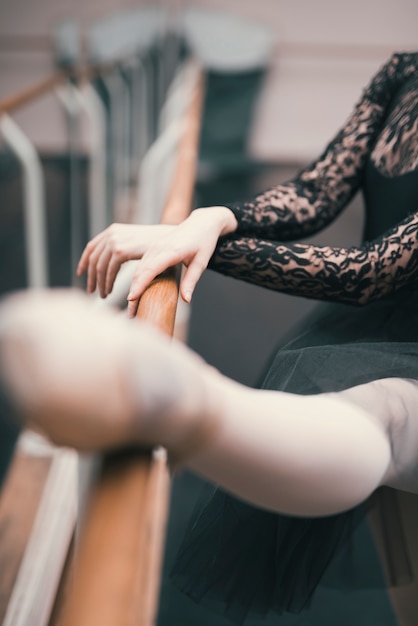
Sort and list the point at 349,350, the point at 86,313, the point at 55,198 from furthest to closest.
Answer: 1. the point at 55,198
2. the point at 349,350
3. the point at 86,313

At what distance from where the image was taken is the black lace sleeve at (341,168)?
910mm

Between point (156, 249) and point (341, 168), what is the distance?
1.45 ft

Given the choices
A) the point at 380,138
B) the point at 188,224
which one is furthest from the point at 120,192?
the point at 188,224

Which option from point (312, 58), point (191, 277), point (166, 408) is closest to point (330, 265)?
point (191, 277)

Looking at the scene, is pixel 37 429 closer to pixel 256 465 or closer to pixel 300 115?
pixel 256 465

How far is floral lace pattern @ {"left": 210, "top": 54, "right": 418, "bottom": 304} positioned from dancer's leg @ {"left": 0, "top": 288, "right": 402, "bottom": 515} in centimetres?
30

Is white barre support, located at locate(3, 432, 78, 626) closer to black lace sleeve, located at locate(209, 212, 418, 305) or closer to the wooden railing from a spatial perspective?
black lace sleeve, located at locate(209, 212, 418, 305)

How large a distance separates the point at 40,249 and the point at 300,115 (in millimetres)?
3234

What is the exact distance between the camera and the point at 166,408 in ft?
0.94

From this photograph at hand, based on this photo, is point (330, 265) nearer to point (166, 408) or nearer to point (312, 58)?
point (166, 408)

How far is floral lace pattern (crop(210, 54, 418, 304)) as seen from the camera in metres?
0.70

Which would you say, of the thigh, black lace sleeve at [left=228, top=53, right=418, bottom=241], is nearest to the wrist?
black lace sleeve at [left=228, top=53, right=418, bottom=241]

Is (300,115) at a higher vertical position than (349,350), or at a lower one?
lower

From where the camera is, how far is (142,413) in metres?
0.28
